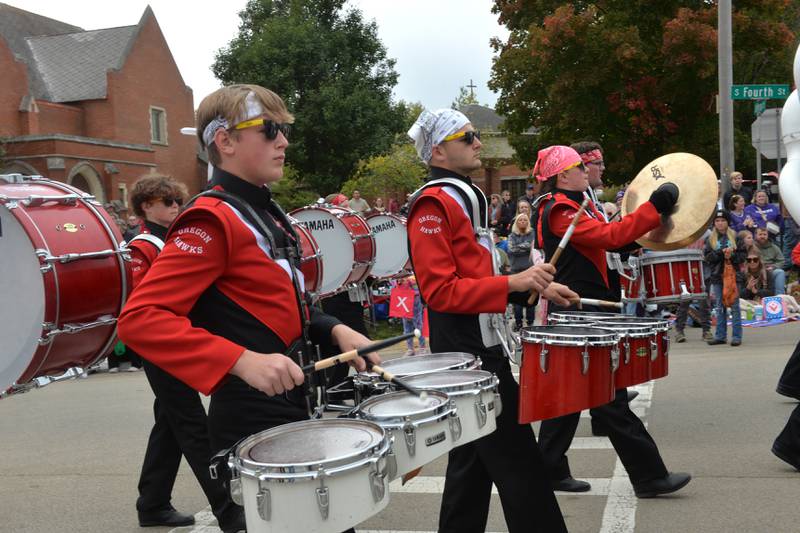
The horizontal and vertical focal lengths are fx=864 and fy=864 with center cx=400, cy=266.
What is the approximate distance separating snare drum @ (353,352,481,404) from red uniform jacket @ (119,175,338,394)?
22.3 inches

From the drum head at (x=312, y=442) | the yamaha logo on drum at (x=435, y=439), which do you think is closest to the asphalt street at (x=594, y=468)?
the yamaha logo on drum at (x=435, y=439)

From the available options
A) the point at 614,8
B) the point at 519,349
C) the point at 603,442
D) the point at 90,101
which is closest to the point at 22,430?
the point at 603,442

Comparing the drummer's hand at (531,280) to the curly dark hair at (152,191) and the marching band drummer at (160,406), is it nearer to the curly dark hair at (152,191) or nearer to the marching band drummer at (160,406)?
the marching band drummer at (160,406)

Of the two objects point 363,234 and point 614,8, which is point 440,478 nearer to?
point 363,234

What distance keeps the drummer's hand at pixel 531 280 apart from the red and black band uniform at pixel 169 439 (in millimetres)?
1953

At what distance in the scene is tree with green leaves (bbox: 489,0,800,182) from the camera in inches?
849

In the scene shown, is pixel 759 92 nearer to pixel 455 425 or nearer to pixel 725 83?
pixel 725 83

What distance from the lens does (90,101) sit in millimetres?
40875

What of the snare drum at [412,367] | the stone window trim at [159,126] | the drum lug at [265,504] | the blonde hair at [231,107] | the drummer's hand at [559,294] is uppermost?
the stone window trim at [159,126]

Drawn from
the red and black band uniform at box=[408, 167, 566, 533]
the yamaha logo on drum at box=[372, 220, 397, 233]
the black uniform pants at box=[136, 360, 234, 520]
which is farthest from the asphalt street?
the yamaha logo on drum at box=[372, 220, 397, 233]

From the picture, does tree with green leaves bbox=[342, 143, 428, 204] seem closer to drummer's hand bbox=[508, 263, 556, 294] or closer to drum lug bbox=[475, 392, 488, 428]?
drummer's hand bbox=[508, 263, 556, 294]

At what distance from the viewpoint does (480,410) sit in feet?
10.2

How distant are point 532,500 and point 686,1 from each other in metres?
22.4

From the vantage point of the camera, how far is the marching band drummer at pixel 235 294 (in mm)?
2641
